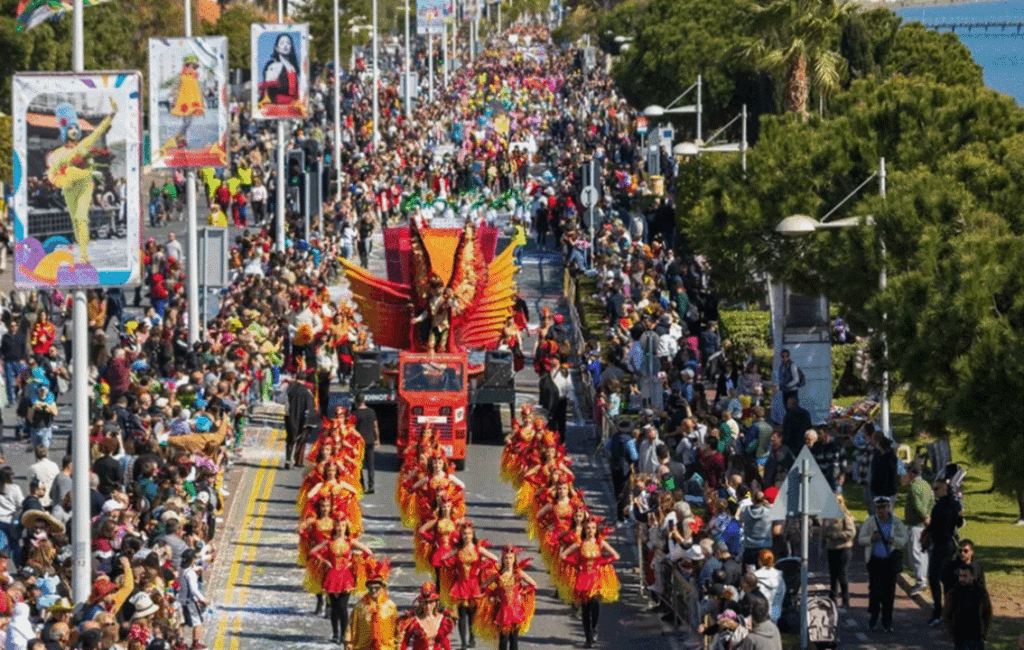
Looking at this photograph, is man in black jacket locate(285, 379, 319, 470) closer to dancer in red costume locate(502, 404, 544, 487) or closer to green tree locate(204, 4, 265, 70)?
dancer in red costume locate(502, 404, 544, 487)

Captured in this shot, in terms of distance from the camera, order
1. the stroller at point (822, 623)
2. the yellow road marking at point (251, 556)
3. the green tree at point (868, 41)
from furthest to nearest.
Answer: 1. the green tree at point (868, 41)
2. the yellow road marking at point (251, 556)
3. the stroller at point (822, 623)

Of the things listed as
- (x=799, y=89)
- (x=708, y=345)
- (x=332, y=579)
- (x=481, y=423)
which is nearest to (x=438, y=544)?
(x=332, y=579)

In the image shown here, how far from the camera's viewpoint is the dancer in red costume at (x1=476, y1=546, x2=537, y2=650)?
26.8 metres

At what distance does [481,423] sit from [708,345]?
16.8 feet

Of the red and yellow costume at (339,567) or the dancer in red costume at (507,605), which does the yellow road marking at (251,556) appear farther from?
the dancer in red costume at (507,605)

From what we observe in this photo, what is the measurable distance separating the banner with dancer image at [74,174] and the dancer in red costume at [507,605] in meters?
4.94

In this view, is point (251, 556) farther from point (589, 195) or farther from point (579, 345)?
point (589, 195)

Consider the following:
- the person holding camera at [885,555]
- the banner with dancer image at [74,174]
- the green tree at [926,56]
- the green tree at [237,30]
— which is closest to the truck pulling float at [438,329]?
the person holding camera at [885,555]

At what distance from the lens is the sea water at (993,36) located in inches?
3935

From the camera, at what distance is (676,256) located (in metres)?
56.2

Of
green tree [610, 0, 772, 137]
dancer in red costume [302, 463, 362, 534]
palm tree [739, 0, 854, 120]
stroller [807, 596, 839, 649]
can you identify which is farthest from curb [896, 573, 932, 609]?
green tree [610, 0, 772, 137]

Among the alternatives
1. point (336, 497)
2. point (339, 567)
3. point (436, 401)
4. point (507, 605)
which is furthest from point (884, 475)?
point (436, 401)

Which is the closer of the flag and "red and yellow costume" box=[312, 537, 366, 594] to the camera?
"red and yellow costume" box=[312, 537, 366, 594]

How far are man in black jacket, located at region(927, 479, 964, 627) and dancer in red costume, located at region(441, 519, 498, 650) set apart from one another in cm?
454
